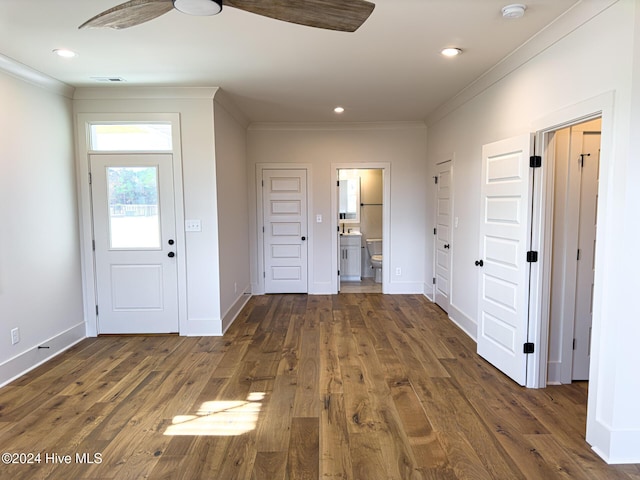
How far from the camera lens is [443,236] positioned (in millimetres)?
5195

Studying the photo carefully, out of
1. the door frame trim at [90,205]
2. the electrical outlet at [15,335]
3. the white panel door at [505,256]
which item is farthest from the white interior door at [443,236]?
the electrical outlet at [15,335]

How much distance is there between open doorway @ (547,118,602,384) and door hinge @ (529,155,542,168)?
0.33 ft

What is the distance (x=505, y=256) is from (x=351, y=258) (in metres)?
4.14

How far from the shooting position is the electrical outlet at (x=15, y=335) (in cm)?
320

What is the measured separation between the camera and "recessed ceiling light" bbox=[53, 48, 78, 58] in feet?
9.77

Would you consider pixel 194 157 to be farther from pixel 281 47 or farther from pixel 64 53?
pixel 281 47

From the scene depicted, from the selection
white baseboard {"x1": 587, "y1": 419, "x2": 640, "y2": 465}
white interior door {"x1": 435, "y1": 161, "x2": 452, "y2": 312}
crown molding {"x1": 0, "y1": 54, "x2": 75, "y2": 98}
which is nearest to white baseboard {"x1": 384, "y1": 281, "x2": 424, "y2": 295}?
white interior door {"x1": 435, "y1": 161, "x2": 452, "y2": 312}

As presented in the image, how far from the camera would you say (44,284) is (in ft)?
11.8

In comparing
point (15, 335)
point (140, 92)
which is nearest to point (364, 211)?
point (140, 92)

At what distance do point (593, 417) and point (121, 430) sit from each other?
113 inches

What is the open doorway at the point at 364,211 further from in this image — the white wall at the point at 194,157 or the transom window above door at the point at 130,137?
the transom window above door at the point at 130,137

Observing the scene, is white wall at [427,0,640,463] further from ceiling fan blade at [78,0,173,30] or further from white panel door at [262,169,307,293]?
white panel door at [262,169,307,293]

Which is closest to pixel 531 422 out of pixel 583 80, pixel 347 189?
pixel 583 80

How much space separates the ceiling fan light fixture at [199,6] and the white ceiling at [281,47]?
2.30ft
